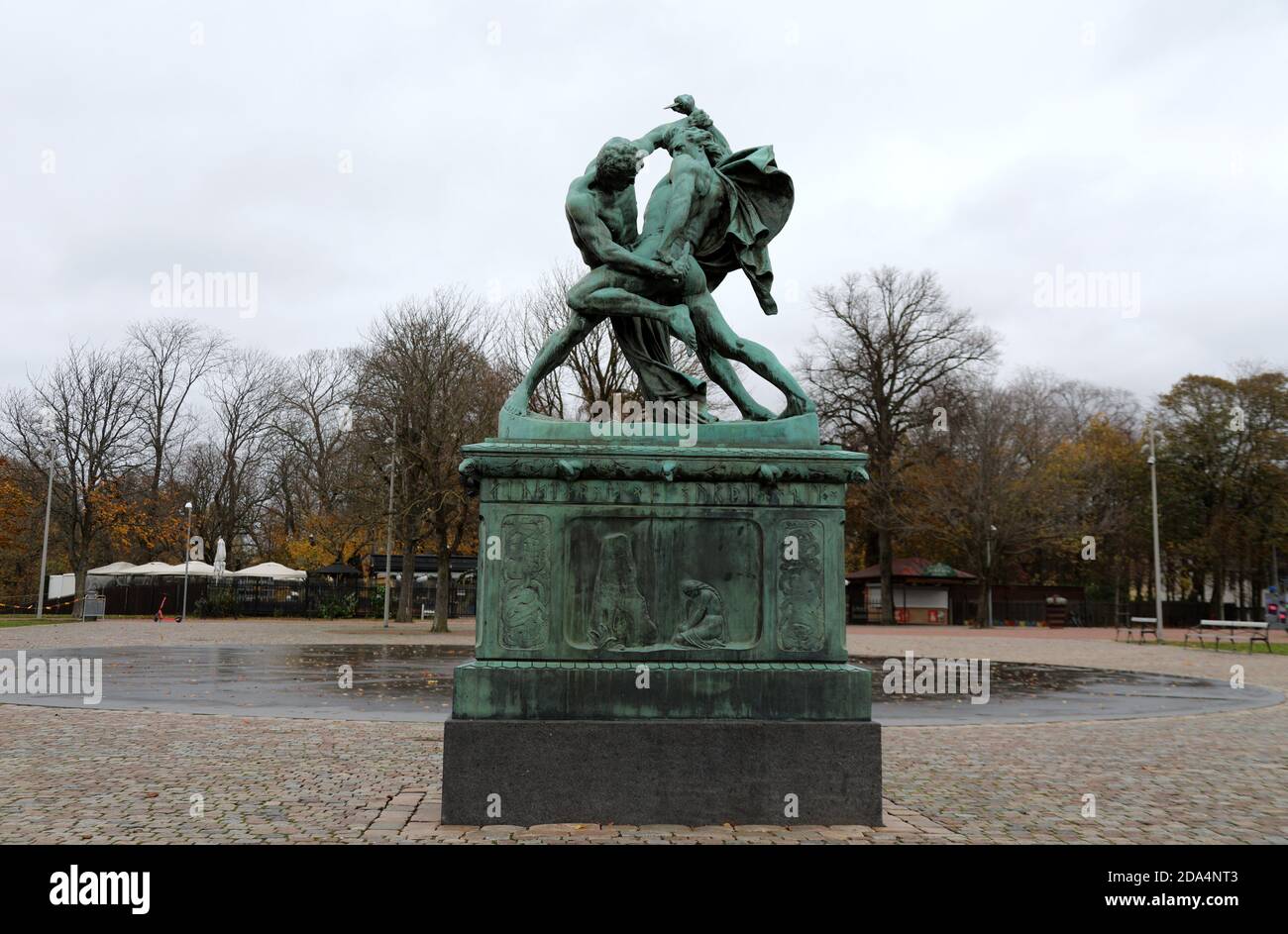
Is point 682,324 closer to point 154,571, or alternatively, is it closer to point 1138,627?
point 154,571

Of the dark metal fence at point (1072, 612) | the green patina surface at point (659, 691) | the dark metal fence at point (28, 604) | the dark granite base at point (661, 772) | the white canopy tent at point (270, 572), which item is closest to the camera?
the dark granite base at point (661, 772)

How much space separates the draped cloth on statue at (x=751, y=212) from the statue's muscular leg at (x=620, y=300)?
0.59m

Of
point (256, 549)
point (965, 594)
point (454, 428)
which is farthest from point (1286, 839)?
point (256, 549)

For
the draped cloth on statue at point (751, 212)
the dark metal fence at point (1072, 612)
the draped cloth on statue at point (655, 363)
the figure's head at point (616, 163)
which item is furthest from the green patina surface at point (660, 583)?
the dark metal fence at point (1072, 612)

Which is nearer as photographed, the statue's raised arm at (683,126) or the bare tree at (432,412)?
the statue's raised arm at (683,126)

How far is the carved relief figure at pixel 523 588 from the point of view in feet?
20.4

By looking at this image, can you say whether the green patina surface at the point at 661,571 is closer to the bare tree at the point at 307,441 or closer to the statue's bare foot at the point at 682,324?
the statue's bare foot at the point at 682,324

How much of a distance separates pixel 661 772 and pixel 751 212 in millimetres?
3986

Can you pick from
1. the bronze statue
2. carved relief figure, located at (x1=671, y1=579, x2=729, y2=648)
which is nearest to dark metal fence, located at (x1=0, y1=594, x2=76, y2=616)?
the bronze statue

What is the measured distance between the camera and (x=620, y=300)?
7004 millimetres

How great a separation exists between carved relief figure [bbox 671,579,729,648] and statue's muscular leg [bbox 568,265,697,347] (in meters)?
1.76

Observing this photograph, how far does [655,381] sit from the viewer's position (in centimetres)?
727

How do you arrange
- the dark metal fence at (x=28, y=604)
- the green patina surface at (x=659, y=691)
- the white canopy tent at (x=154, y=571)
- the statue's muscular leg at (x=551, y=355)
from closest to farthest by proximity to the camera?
1. the green patina surface at (x=659, y=691)
2. the statue's muscular leg at (x=551, y=355)
3. the white canopy tent at (x=154, y=571)
4. the dark metal fence at (x=28, y=604)

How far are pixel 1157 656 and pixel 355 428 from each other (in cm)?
2609
